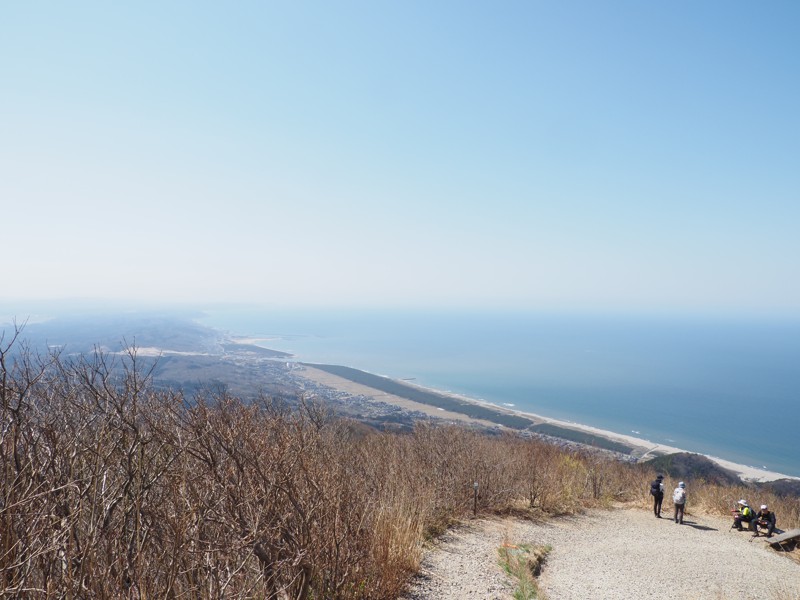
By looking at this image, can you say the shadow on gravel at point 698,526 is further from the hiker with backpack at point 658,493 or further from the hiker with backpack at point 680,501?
the hiker with backpack at point 658,493

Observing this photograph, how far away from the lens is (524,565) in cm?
693

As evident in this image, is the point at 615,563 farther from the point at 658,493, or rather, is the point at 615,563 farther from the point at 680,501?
the point at 658,493

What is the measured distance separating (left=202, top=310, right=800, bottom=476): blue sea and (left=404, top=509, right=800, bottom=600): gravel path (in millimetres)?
49440

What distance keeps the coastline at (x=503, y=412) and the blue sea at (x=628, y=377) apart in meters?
3.44

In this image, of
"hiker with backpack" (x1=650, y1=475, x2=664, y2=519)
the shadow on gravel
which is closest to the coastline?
the shadow on gravel

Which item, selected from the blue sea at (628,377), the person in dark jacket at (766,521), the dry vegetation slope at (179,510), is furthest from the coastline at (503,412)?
the dry vegetation slope at (179,510)

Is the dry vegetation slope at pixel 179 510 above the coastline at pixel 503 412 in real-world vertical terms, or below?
above

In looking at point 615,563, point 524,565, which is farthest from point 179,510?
point 615,563

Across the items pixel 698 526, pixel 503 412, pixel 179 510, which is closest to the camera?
pixel 179 510

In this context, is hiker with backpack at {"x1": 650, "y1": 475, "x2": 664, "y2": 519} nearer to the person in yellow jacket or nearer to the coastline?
the person in yellow jacket

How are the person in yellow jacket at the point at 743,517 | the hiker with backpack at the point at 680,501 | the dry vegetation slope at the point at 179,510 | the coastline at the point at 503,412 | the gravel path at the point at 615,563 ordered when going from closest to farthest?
1. the dry vegetation slope at the point at 179,510
2. the gravel path at the point at 615,563
3. the person in yellow jacket at the point at 743,517
4. the hiker with backpack at the point at 680,501
5. the coastline at the point at 503,412

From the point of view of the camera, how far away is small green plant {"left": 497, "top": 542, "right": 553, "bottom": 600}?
590 centimetres

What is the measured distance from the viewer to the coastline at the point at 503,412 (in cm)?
4375

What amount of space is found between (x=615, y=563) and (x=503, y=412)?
56848mm
